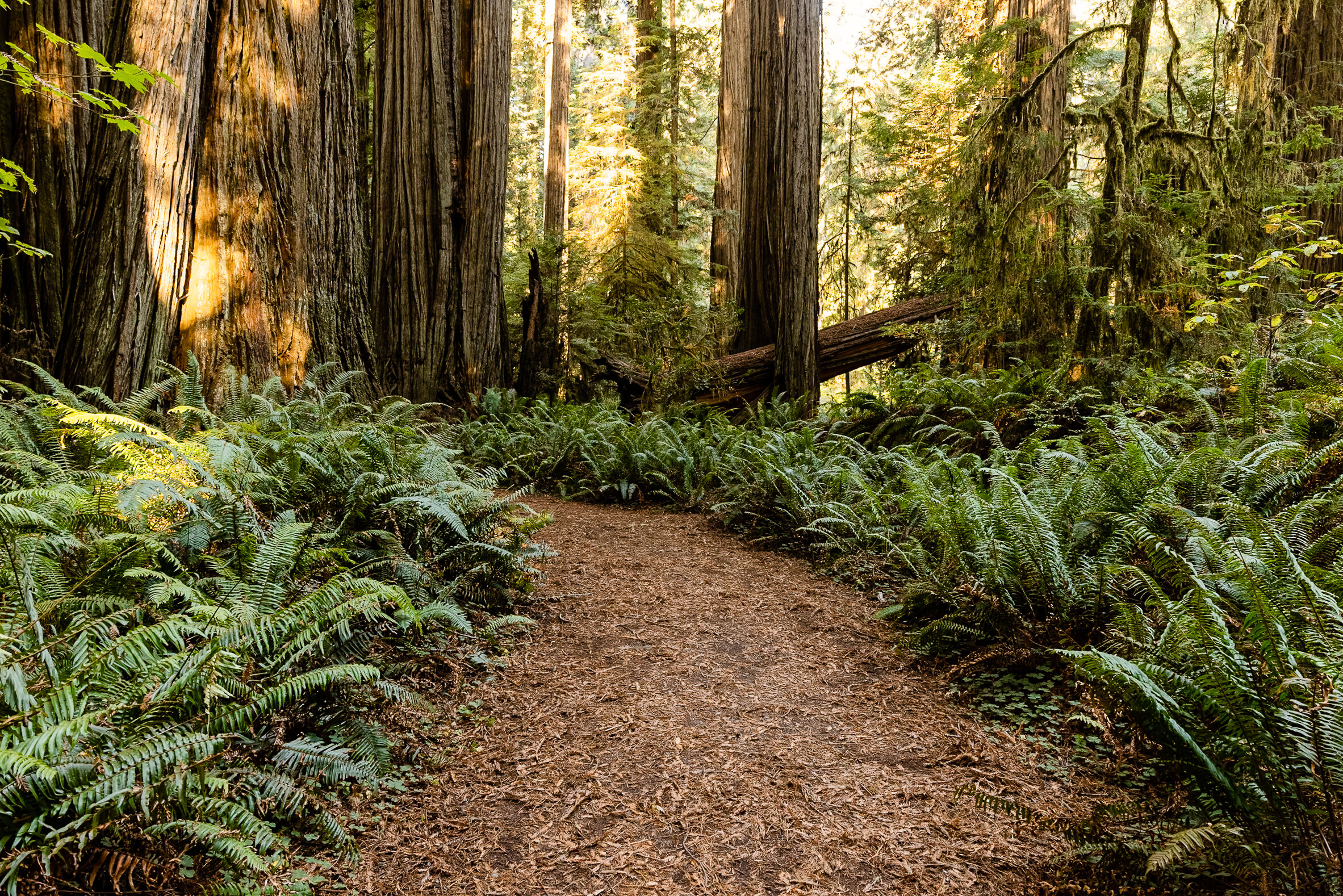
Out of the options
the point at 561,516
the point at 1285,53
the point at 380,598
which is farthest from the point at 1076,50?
the point at 380,598

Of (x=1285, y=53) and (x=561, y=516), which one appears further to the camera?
(x=1285, y=53)

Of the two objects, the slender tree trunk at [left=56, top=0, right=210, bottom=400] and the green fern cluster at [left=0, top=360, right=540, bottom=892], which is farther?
the slender tree trunk at [left=56, top=0, right=210, bottom=400]

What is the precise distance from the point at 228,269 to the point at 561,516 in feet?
9.34

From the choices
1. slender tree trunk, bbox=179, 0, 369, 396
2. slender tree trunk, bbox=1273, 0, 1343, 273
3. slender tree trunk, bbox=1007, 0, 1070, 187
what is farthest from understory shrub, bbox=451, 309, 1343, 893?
slender tree trunk, bbox=1007, 0, 1070, 187

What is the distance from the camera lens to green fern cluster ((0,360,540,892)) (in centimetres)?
152

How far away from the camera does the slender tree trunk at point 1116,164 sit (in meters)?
5.64

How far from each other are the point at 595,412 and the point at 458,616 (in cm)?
517

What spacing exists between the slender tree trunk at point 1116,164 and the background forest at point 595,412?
0.12 ft

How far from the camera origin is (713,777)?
238 cm

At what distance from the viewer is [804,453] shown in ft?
19.1

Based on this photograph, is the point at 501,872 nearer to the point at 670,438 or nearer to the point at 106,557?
the point at 106,557

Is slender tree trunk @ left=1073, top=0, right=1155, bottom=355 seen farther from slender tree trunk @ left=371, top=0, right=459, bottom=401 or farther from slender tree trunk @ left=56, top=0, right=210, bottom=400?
slender tree trunk @ left=56, top=0, right=210, bottom=400

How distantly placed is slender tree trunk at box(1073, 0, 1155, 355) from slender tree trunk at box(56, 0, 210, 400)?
21.1 ft

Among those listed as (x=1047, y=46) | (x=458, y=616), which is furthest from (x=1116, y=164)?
(x=458, y=616)
